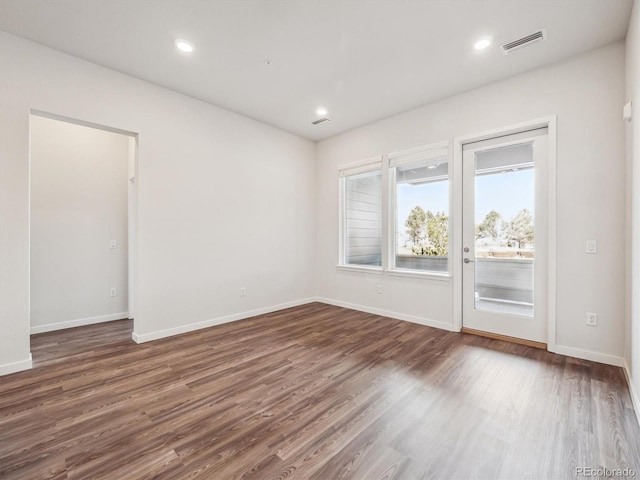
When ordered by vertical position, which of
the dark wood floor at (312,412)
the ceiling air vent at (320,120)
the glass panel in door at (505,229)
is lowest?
the dark wood floor at (312,412)

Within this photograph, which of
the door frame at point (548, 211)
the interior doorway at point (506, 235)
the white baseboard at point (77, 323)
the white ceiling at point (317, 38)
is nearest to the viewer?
the white ceiling at point (317, 38)

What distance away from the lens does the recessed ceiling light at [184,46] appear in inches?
109

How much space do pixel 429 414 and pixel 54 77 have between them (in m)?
4.51

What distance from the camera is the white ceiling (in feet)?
7.75

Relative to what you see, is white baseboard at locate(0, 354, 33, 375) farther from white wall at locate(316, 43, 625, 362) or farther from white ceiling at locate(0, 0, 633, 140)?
white wall at locate(316, 43, 625, 362)

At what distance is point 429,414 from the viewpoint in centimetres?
202

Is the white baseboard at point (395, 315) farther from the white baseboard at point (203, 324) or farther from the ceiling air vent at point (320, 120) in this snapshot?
the ceiling air vent at point (320, 120)

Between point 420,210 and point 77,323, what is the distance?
5169mm

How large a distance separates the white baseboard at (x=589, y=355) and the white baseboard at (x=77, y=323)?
18.9 feet

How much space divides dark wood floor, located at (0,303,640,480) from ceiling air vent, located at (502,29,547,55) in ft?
10.0

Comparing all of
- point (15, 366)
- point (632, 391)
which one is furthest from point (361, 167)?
point (15, 366)

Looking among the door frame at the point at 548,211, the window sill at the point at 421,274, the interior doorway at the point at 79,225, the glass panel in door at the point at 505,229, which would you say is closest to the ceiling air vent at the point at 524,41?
the door frame at the point at 548,211

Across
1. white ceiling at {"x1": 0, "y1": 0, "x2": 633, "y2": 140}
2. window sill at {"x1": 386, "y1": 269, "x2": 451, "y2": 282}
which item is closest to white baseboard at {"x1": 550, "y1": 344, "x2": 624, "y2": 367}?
window sill at {"x1": 386, "y1": 269, "x2": 451, "y2": 282}

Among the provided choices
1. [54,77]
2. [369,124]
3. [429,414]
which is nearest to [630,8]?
[369,124]
